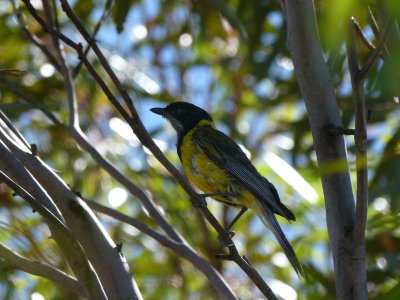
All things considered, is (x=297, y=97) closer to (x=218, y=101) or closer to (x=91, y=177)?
(x=218, y=101)

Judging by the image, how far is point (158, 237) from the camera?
3.18 meters

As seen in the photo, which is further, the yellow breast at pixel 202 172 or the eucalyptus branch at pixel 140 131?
the yellow breast at pixel 202 172

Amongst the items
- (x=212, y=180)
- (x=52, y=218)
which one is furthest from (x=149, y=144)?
(x=212, y=180)

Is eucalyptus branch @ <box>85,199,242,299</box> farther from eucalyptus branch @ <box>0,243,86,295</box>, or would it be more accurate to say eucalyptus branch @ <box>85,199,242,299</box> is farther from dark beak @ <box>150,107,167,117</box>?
dark beak @ <box>150,107,167,117</box>

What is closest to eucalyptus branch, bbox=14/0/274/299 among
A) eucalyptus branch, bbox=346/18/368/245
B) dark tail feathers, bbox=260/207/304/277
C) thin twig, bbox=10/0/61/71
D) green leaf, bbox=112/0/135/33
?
eucalyptus branch, bbox=346/18/368/245

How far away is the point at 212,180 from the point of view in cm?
423

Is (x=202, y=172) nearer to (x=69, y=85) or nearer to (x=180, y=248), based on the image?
(x=69, y=85)

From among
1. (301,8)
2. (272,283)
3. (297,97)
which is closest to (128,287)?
(301,8)

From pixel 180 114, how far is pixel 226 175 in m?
1.04

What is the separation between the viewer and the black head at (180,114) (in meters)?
5.11

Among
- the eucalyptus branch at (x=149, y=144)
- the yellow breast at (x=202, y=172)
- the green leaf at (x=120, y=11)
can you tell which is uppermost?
the green leaf at (x=120, y=11)

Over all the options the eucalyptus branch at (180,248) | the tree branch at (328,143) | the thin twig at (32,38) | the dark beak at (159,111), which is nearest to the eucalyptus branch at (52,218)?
the eucalyptus branch at (180,248)

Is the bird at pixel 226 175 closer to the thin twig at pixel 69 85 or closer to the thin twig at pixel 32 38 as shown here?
the thin twig at pixel 69 85

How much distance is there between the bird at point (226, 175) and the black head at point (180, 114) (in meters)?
0.18
